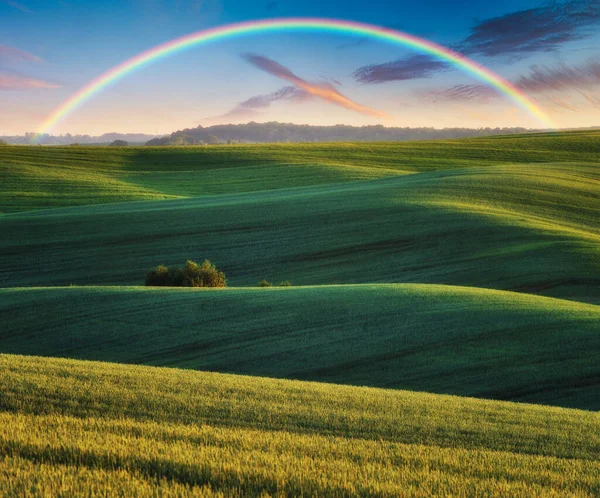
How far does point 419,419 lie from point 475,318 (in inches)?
440

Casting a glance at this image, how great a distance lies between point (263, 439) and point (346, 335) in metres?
12.1

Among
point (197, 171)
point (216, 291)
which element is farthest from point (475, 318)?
point (197, 171)

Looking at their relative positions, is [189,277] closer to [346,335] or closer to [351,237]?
[351,237]

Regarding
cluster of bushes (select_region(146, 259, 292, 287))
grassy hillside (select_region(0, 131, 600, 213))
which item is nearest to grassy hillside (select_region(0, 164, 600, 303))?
cluster of bushes (select_region(146, 259, 292, 287))

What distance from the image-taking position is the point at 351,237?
41.6 meters

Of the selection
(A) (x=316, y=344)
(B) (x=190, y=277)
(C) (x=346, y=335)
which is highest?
(C) (x=346, y=335)

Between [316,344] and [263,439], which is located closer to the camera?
[263,439]

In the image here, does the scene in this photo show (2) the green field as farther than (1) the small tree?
No

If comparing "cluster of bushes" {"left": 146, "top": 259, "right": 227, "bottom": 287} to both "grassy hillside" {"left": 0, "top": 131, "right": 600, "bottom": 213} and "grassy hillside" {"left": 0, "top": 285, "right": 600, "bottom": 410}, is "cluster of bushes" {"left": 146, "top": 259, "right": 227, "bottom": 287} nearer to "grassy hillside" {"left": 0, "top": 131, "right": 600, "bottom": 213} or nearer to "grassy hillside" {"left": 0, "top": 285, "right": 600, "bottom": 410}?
"grassy hillside" {"left": 0, "top": 285, "right": 600, "bottom": 410}

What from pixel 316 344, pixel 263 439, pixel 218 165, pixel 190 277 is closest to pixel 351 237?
pixel 190 277

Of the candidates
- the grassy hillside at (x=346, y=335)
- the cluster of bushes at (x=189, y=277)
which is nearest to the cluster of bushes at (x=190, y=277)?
the cluster of bushes at (x=189, y=277)

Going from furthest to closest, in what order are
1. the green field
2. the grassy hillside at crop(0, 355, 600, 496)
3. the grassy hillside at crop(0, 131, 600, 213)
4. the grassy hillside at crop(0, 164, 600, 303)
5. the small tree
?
the grassy hillside at crop(0, 131, 600, 213)
the grassy hillside at crop(0, 164, 600, 303)
the small tree
the green field
the grassy hillside at crop(0, 355, 600, 496)

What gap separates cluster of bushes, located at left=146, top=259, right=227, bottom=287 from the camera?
32.2 meters

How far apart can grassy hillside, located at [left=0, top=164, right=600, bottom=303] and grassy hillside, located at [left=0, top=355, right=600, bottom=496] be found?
67.6 feet
